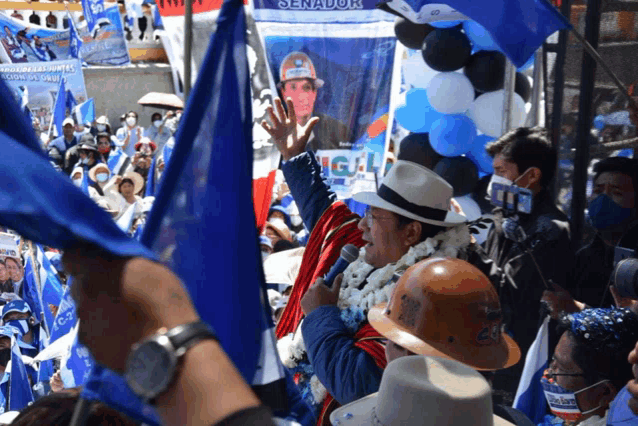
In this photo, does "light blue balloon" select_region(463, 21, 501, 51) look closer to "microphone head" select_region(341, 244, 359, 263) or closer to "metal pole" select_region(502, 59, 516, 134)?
"metal pole" select_region(502, 59, 516, 134)

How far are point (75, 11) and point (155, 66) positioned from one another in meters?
1.95

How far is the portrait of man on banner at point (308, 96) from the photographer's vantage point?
13.4 ft

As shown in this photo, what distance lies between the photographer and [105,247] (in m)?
0.82

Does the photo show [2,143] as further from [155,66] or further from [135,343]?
[155,66]

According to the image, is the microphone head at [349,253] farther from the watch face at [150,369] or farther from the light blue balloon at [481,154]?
the light blue balloon at [481,154]

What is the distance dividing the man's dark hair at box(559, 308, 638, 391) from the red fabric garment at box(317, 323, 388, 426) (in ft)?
2.01

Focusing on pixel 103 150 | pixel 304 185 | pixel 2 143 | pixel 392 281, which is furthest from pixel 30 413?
pixel 103 150

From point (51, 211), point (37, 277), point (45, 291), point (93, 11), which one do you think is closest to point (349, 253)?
point (51, 211)

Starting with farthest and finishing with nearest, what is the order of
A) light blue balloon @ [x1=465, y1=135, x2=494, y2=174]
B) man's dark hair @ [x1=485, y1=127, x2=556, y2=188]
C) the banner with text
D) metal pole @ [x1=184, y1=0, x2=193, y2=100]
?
the banner with text < light blue balloon @ [x1=465, y1=135, x2=494, y2=174] < man's dark hair @ [x1=485, y1=127, x2=556, y2=188] < metal pole @ [x1=184, y1=0, x2=193, y2=100]

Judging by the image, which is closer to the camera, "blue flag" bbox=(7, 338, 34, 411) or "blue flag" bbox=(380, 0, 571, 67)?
"blue flag" bbox=(380, 0, 571, 67)

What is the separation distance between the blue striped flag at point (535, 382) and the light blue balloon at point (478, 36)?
180 centimetres

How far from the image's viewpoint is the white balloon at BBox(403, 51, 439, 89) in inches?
202

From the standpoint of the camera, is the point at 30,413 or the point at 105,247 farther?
the point at 30,413

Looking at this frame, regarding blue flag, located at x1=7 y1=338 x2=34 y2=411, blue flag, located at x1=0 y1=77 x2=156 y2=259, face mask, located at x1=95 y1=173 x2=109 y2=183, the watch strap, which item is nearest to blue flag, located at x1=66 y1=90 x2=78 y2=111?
face mask, located at x1=95 y1=173 x2=109 y2=183
